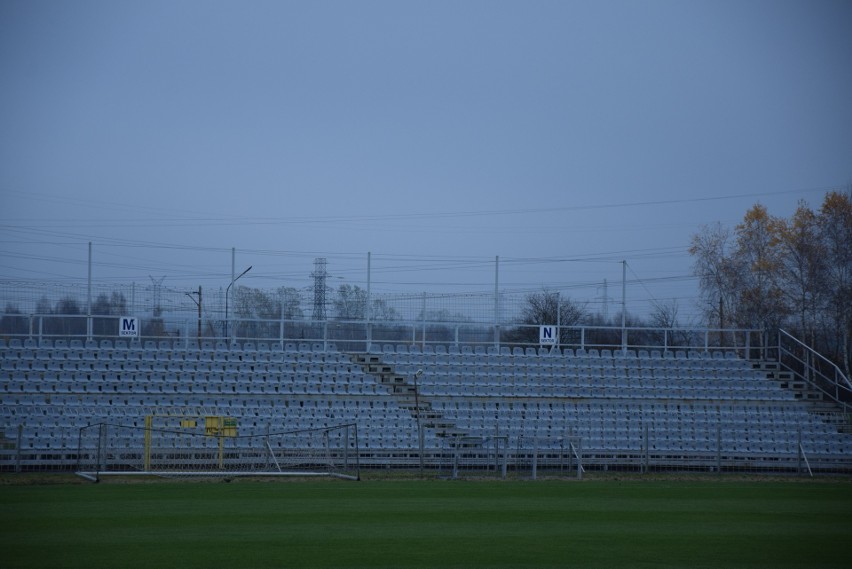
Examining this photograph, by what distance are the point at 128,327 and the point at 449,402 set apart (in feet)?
35.2

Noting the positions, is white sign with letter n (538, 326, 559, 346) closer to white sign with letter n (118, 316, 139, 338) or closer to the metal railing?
the metal railing

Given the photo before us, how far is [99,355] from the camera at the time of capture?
28.0 m

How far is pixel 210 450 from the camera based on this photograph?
2406 centimetres

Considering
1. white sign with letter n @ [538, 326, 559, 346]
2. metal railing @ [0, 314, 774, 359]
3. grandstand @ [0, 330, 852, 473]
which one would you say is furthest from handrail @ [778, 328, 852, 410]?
white sign with letter n @ [538, 326, 559, 346]

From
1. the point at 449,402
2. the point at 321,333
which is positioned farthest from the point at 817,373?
the point at 321,333

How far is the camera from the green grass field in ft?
35.0

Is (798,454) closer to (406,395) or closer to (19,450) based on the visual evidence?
(406,395)

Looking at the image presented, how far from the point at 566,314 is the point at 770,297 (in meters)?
10.9

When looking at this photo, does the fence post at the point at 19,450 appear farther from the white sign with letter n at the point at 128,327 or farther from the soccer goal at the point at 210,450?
the white sign with letter n at the point at 128,327

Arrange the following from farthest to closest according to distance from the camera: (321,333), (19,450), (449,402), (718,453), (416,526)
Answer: (321,333) < (449,402) < (718,453) < (19,450) < (416,526)

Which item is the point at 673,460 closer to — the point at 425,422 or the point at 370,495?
the point at 425,422

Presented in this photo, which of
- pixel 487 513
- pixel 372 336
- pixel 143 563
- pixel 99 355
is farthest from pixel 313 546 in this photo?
pixel 372 336

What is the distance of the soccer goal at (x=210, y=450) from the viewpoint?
23.4m

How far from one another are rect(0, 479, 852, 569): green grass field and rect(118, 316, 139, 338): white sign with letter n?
1094 centimetres
